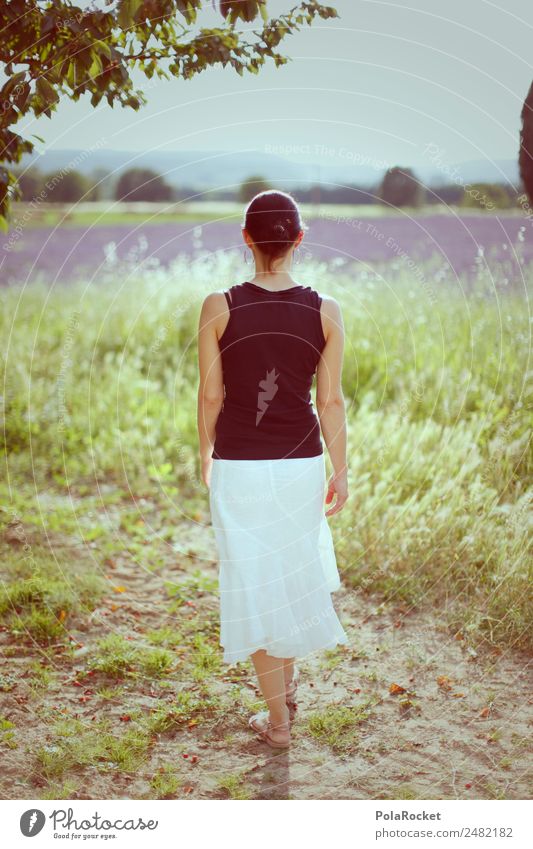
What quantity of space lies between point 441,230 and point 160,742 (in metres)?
7.86

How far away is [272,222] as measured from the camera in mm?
3125

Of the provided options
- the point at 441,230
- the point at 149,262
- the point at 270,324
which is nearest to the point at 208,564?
the point at 270,324

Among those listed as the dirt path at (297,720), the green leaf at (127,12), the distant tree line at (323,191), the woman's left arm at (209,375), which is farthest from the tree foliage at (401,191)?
the woman's left arm at (209,375)

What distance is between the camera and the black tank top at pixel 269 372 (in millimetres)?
3172

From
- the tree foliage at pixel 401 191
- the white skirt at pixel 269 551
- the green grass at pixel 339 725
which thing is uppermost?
the tree foliage at pixel 401 191

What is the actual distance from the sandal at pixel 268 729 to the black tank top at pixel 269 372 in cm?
118

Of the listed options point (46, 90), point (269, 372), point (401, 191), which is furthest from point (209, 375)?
point (401, 191)

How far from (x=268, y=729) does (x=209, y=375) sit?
1529mm

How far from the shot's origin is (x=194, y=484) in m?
6.36

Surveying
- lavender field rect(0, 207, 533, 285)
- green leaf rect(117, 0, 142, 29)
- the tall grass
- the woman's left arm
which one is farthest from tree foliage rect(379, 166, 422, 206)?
the woman's left arm

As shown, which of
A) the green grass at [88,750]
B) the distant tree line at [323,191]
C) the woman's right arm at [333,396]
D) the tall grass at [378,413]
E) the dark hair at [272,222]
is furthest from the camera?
the distant tree line at [323,191]

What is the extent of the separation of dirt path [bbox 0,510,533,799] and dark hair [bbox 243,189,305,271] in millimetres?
2042

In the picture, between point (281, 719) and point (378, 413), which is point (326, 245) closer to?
point (378, 413)

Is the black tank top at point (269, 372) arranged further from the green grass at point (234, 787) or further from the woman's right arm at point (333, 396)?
the green grass at point (234, 787)
